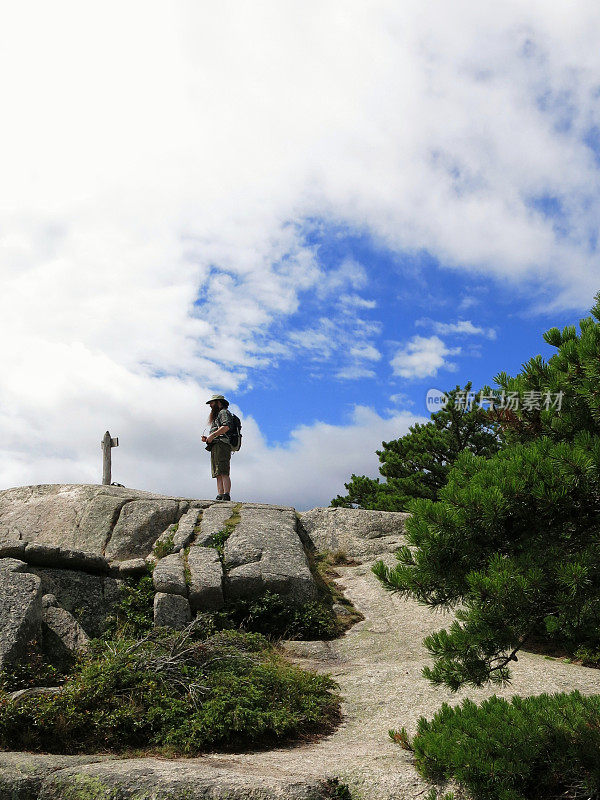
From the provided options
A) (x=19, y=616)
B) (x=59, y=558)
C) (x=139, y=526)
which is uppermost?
(x=139, y=526)

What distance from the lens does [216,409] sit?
47.4 feet

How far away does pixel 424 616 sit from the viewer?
36.7ft

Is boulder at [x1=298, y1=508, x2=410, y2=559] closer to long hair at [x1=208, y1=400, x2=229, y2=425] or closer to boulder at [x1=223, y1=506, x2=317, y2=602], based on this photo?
boulder at [x1=223, y1=506, x2=317, y2=602]

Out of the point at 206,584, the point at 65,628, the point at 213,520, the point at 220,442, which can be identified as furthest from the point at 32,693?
the point at 220,442

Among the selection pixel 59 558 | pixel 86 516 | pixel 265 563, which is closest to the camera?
pixel 59 558

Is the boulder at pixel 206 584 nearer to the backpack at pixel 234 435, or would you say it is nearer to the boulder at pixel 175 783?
the backpack at pixel 234 435

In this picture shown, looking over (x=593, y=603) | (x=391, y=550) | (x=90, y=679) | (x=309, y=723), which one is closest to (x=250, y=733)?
(x=309, y=723)

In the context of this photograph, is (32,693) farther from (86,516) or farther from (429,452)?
(429,452)

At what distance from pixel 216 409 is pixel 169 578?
202 inches

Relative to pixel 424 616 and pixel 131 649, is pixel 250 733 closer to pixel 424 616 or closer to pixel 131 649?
pixel 131 649

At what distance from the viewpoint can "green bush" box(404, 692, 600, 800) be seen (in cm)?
462

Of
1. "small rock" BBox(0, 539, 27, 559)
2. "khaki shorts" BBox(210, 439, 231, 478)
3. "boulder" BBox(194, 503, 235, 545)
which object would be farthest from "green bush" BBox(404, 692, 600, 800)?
"khaki shorts" BBox(210, 439, 231, 478)

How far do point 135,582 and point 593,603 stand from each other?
8.24 meters

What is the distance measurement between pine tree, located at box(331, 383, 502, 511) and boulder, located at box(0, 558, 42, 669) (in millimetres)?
11261
